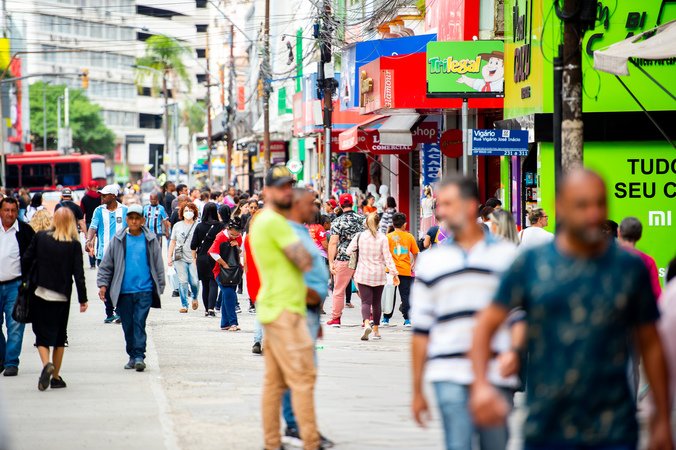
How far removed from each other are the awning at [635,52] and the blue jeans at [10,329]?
667 centimetres

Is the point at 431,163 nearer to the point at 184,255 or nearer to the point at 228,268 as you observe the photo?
the point at 184,255

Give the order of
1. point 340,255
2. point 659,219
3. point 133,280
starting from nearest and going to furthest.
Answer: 1. point 133,280
2. point 659,219
3. point 340,255

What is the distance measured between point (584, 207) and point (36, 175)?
57.5 m

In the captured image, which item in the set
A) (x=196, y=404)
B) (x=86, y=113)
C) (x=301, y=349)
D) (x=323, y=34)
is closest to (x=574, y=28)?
(x=301, y=349)

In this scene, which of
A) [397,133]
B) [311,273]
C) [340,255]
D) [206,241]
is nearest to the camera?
[311,273]

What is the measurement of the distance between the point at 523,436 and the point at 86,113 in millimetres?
91170

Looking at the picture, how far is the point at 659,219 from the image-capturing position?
13.1m

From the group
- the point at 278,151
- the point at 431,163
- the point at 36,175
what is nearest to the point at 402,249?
the point at 431,163

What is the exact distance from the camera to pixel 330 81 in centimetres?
2419

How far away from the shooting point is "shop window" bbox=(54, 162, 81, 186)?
5800 centimetres

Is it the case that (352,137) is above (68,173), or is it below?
above

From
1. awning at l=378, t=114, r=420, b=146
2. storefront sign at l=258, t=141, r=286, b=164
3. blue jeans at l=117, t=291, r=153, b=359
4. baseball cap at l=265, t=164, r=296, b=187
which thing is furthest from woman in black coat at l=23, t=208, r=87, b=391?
storefront sign at l=258, t=141, r=286, b=164

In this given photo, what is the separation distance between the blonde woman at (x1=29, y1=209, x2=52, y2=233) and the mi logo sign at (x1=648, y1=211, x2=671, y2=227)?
782cm

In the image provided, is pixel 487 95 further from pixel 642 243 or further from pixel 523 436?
pixel 523 436
